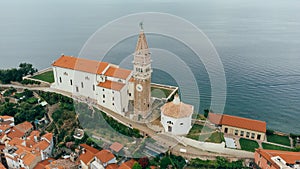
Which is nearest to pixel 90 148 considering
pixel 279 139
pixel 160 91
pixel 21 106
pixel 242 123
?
pixel 21 106

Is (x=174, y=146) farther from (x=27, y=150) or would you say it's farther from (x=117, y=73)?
(x=27, y=150)

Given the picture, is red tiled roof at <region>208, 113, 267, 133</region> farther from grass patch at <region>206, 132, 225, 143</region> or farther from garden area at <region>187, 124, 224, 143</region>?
grass patch at <region>206, 132, 225, 143</region>

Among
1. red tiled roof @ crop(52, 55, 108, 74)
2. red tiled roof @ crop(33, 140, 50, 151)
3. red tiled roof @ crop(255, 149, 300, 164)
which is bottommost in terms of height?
red tiled roof @ crop(255, 149, 300, 164)

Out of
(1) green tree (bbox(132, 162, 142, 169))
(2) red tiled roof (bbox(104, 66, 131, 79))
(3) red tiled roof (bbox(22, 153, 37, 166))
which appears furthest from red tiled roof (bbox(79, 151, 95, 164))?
(2) red tiled roof (bbox(104, 66, 131, 79))

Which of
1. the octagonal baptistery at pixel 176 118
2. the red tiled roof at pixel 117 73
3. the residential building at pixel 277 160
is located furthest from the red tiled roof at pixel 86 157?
the residential building at pixel 277 160

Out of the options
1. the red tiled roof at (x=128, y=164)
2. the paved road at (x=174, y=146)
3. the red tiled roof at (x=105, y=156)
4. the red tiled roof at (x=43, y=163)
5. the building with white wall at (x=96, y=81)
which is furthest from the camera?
the building with white wall at (x=96, y=81)

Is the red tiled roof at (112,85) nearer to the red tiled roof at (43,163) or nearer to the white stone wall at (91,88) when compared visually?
the white stone wall at (91,88)
